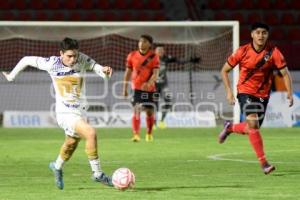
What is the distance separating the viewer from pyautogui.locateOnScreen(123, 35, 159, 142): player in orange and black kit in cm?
1845

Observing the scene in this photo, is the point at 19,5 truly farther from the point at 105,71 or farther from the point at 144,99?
the point at 105,71

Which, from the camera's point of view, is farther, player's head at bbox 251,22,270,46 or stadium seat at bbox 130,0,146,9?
stadium seat at bbox 130,0,146,9

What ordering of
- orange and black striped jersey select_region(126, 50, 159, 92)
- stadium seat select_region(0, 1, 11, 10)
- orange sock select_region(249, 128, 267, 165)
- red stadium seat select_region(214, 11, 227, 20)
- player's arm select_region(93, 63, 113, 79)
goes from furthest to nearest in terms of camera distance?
red stadium seat select_region(214, 11, 227, 20), stadium seat select_region(0, 1, 11, 10), orange and black striped jersey select_region(126, 50, 159, 92), orange sock select_region(249, 128, 267, 165), player's arm select_region(93, 63, 113, 79)

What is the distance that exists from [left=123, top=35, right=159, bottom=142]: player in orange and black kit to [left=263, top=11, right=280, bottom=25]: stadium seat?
11.4m

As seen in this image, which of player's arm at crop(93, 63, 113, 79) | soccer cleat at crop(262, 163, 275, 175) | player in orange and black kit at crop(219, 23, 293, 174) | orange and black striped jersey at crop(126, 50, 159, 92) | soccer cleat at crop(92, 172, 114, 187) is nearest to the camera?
soccer cleat at crop(92, 172, 114, 187)

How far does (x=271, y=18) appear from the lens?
29562 mm

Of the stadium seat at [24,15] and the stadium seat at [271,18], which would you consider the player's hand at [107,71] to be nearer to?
the stadium seat at [24,15]

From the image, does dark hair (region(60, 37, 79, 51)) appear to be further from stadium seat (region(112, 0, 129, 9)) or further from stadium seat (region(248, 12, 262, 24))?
stadium seat (region(248, 12, 262, 24))

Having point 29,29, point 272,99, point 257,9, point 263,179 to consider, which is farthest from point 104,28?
point 263,179

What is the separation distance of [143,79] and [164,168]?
7.14 m

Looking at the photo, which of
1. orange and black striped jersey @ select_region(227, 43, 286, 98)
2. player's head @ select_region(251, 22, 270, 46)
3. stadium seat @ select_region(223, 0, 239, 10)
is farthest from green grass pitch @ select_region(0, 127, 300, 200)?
stadium seat @ select_region(223, 0, 239, 10)

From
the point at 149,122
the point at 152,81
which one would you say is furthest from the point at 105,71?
the point at 152,81

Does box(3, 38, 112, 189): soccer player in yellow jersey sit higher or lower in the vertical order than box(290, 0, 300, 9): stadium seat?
lower

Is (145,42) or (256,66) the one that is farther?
(145,42)
